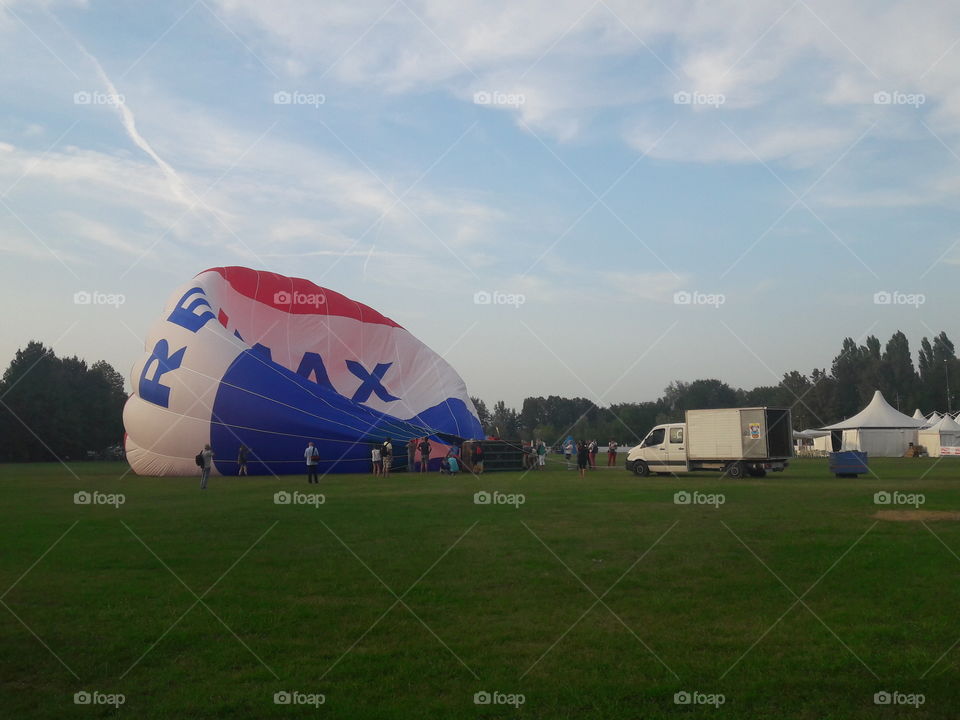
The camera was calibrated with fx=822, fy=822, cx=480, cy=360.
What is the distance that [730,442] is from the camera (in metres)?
30.4

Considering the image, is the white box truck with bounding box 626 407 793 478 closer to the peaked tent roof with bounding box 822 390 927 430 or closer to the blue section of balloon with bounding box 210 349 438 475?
the blue section of balloon with bounding box 210 349 438 475

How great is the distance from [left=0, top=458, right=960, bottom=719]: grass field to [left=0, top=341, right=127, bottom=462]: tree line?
58956 millimetres

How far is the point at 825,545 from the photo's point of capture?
11797 mm

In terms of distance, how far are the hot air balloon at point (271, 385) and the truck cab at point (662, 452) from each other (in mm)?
8600

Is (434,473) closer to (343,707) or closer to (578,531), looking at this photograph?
(578,531)

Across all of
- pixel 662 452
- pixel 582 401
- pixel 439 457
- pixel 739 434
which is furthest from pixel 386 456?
pixel 582 401

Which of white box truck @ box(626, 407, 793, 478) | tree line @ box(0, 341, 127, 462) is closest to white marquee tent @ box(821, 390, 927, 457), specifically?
white box truck @ box(626, 407, 793, 478)

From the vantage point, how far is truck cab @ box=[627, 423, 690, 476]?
31.7m

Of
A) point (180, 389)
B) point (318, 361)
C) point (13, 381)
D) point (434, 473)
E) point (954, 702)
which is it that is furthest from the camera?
point (13, 381)

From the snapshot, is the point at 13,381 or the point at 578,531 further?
the point at 13,381

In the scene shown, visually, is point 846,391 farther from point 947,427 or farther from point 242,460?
point 242,460

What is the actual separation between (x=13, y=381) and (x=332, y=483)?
58.1 metres

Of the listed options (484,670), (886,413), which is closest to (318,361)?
(484,670)

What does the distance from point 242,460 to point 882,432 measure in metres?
44.2
